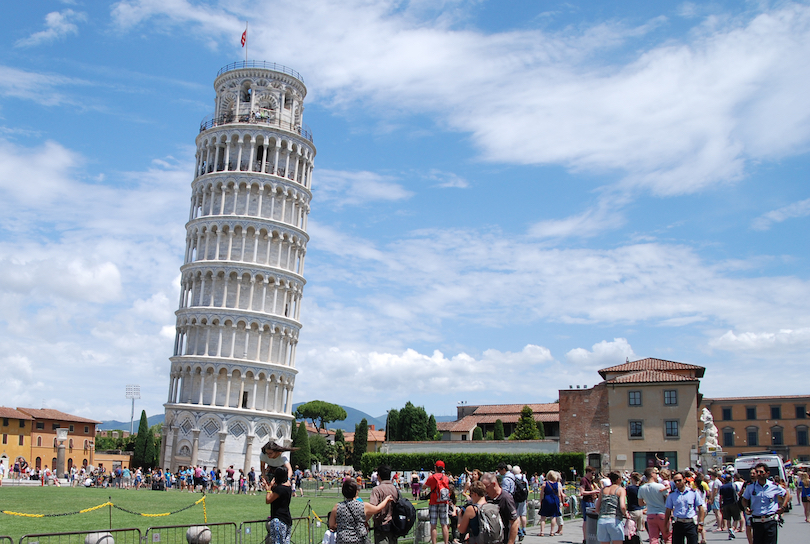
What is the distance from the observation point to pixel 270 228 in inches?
2574

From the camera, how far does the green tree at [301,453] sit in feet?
219

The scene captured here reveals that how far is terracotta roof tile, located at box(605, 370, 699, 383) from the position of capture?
167 ft

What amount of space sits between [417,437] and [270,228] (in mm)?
37914

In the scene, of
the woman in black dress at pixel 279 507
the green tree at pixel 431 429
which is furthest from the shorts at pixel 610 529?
the green tree at pixel 431 429

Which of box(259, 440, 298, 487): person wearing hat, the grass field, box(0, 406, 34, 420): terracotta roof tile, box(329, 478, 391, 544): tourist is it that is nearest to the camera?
box(329, 478, 391, 544): tourist

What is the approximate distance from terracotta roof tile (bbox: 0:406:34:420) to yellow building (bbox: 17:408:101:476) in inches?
45.7

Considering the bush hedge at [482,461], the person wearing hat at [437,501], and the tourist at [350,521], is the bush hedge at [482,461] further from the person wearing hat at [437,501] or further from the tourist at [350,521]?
the tourist at [350,521]

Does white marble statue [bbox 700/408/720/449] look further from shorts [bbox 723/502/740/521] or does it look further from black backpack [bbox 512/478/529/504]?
black backpack [bbox 512/478/529/504]

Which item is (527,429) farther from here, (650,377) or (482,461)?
(650,377)

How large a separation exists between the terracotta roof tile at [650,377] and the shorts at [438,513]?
128 feet

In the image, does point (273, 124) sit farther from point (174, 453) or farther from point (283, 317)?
point (174, 453)

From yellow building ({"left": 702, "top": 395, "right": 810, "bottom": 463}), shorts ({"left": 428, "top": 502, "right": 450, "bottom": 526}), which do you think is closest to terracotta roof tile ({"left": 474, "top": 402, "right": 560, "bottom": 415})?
yellow building ({"left": 702, "top": 395, "right": 810, "bottom": 463})

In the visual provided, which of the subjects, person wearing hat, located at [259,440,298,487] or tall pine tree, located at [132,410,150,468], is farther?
tall pine tree, located at [132,410,150,468]

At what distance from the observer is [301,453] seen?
67.9 metres
